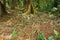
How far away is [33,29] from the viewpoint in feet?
28.8

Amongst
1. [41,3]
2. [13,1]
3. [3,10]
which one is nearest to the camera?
[3,10]

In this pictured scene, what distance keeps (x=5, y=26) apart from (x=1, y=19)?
1.49 metres

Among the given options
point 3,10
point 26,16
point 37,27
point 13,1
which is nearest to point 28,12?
point 26,16

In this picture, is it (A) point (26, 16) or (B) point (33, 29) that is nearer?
(B) point (33, 29)

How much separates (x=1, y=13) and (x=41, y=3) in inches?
286

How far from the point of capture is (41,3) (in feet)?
57.6

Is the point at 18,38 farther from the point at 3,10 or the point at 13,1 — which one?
the point at 13,1

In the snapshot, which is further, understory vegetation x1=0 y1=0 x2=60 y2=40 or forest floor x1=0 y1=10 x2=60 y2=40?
forest floor x1=0 y1=10 x2=60 y2=40

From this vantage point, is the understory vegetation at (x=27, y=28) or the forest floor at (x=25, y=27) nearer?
the understory vegetation at (x=27, y=28)

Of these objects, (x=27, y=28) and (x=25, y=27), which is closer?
(x=27, y=28)

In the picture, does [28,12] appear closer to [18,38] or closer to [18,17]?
[18,17]

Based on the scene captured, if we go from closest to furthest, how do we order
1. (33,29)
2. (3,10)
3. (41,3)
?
1. (33,29)
2. (3,10)
3. (41,3)

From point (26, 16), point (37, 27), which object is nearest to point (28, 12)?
point (26, 16)

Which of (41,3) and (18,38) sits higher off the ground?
(18,38)
